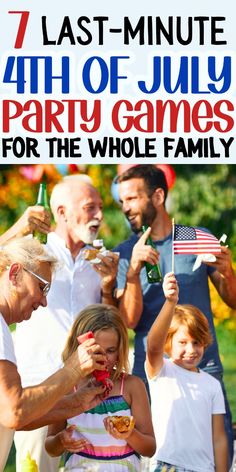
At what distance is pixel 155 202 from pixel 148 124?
1030 mm

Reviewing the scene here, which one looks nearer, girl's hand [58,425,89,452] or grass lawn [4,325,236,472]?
girl's hand [58,425,89,452]

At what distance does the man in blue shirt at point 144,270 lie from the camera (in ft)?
17.7

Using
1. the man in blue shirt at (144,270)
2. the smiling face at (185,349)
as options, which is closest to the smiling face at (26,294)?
the smiling face at (185,349)

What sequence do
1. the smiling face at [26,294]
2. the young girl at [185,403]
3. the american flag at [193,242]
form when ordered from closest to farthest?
the smiling face at [26,294] < the young girl at [185,403] < the american flag at [193,242]

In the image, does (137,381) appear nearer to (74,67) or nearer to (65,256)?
(65,256)

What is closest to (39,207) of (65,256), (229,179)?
(65,256)

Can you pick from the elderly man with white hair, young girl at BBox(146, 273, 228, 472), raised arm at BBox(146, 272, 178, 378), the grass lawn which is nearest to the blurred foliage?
the grass lawn

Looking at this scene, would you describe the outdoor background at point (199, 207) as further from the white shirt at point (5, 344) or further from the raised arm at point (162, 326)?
the white shirt at point (5, 344)

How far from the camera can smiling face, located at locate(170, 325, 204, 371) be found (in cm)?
492

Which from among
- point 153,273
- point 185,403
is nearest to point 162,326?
point 185,403

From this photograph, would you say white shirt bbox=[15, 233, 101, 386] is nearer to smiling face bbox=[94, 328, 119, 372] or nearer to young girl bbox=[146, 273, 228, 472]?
young girl bbox=[146, 273, 228, 472]

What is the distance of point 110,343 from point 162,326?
29 centimetres

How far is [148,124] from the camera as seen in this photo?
664 cm

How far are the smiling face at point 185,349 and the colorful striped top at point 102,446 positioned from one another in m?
0.44
